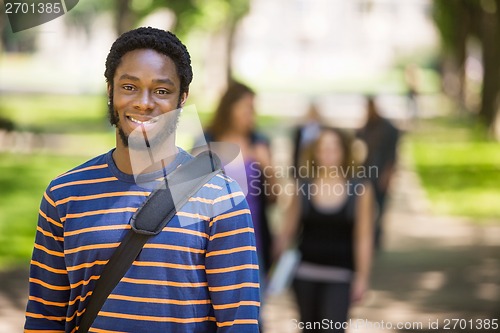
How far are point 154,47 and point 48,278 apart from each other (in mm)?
711

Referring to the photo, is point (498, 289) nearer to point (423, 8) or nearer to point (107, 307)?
point (107, 307)

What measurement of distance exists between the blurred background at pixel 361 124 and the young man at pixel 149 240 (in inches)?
45.9

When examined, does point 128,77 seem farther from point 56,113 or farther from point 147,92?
point 56,113

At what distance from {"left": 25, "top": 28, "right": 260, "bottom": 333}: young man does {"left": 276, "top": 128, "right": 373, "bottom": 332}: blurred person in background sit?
295 cm

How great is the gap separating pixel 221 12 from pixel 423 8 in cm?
6310

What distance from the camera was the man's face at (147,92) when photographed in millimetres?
2715

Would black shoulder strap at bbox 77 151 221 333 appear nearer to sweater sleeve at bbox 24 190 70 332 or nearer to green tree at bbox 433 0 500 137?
sweater sleeve at bbox 24 190 70 332

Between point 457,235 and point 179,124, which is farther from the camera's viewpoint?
point 457,235

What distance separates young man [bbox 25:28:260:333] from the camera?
8.55 ft

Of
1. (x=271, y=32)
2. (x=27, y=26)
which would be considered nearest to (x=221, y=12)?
(x=27, y=26)

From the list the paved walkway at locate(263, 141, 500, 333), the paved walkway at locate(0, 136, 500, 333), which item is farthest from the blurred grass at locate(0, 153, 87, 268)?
the paved walkway at locate(263, 141, 500, 333)

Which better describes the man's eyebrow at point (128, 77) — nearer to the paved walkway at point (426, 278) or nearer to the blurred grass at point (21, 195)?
the paved walkway at point (426, 278)

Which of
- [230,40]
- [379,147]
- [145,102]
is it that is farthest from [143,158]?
[230,40]

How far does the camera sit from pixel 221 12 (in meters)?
31.4
